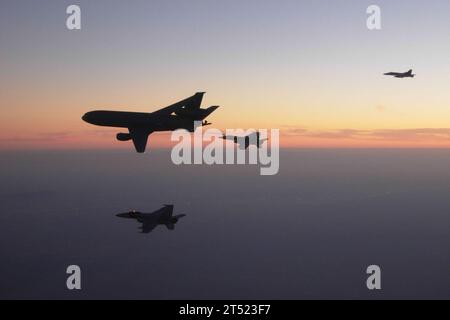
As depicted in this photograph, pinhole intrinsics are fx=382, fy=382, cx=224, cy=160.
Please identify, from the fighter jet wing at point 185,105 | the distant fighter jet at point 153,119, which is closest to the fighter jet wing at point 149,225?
the distant fighter jet at point 153,119

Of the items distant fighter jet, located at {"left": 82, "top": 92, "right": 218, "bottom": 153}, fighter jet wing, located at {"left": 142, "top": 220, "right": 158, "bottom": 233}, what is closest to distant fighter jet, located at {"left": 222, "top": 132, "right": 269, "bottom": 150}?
distant fighter jet, located at {"left": 82, "top": 92, "right": 218, "bottom": 153}

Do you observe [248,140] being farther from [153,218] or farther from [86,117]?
[86,117]

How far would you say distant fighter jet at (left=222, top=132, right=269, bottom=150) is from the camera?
4544 cm

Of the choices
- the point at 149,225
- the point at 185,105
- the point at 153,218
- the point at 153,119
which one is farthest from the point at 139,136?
the point at 149,225

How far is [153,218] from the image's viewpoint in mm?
49500

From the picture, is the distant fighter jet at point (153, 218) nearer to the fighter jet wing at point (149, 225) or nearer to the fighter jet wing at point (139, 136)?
the fighter jet wing at point (149, 225)

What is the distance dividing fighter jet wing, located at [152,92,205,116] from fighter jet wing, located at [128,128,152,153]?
8.58ft

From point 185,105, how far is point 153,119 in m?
4.22

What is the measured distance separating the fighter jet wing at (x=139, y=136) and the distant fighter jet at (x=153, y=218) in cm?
847

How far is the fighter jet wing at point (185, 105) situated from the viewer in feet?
150
